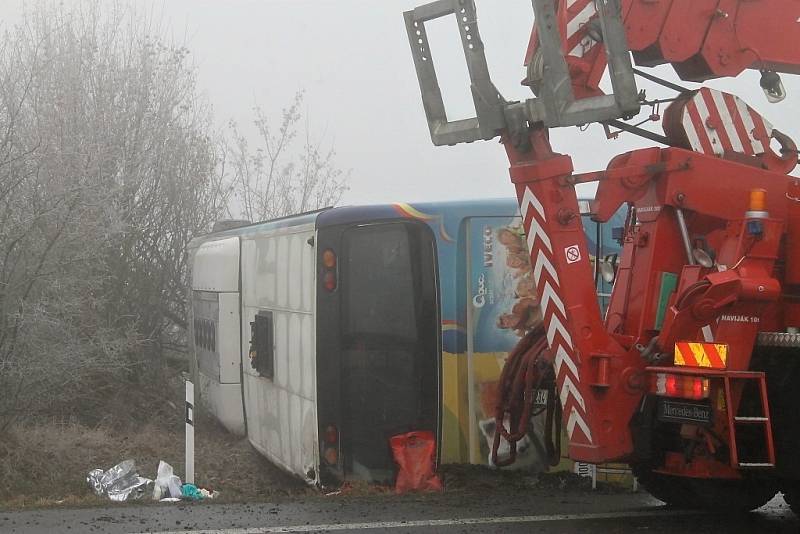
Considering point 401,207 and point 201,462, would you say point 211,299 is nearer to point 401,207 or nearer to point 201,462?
point 201,462

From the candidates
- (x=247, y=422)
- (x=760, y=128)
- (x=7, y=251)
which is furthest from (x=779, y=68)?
(x=7, y=251)

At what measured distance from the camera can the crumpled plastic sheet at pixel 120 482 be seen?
8.83m

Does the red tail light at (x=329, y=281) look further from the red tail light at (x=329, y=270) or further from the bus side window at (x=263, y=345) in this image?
the bus side window at (x=263, y=345)

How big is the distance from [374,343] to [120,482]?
263cm

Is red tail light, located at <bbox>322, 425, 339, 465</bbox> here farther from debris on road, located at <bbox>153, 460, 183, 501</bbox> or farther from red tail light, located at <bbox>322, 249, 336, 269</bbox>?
debris on road, located at <bbox>153, 460, 183, 501</bbox>

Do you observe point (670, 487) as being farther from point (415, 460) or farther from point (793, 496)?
point (415, 460)

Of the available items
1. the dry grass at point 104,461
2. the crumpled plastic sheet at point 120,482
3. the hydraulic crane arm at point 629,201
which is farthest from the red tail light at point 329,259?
the crumpled plastic sheet at point 120,482

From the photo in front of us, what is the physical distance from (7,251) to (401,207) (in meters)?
4.68

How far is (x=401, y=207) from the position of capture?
796 centimetres

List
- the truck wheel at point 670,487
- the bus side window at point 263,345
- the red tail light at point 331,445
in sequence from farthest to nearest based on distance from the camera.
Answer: the bus side window at point 263,345 → the red tail light at point 331,445 → the truck wheel at point 670,487

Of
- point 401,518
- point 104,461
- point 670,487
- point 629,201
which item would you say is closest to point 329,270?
point 401,518

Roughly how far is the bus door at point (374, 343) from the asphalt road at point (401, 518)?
0.45 metres

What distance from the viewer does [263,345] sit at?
9266mm

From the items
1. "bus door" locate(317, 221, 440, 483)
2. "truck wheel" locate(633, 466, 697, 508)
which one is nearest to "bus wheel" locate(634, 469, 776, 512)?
"truck wheel" locate(633, 466, 697, 508)
